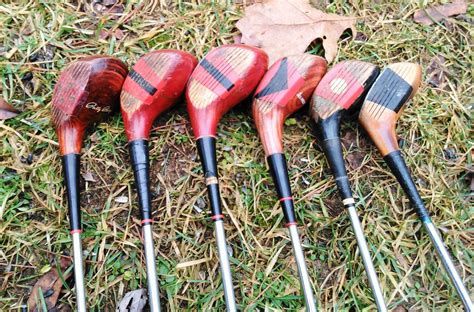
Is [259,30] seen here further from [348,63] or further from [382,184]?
[382,184]

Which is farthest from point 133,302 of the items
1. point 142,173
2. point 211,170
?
point 211,170

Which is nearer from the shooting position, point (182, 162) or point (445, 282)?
point (445, 282)

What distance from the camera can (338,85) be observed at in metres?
2.58

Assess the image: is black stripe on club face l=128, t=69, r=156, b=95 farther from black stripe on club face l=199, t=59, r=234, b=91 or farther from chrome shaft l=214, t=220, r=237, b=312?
chrome shaft l=214, t=220, r=237, b=312

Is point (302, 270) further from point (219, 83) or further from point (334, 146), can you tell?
point (219, 83)

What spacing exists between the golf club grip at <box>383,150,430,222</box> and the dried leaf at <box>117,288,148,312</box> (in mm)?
1359

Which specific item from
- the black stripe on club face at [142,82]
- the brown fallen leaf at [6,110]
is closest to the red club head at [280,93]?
the black stripe on club face at [142,82]

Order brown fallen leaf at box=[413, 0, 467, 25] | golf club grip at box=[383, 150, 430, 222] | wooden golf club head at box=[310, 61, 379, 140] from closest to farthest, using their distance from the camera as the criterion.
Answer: golf club grip at box=[383, 150, 430, 222] < wooden golf club head at box=[310, 61, 379, 140] < brown fallen leaf at box=[413, 0, 467, 25]

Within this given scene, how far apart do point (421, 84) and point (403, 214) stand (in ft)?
2.59

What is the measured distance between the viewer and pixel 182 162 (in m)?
2.63

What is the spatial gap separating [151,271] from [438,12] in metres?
2.27

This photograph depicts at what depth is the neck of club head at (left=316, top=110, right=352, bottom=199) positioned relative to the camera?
2.48 meters

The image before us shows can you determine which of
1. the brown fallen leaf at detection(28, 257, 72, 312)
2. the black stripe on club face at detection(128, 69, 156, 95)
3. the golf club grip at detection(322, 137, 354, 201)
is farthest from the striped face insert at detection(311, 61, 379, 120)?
the brown fallen leaf at detection(28, 257, 72, 312)

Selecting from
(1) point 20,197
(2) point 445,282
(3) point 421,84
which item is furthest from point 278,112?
(1) point 20,197
